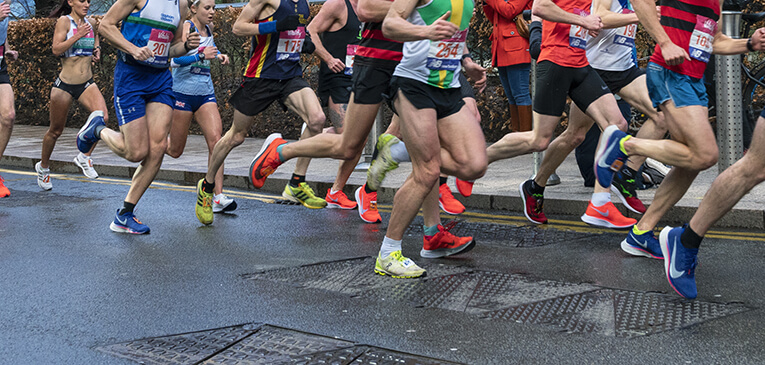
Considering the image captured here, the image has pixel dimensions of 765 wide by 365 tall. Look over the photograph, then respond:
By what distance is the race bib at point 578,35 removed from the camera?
6121 mm

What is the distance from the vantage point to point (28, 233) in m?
6.77

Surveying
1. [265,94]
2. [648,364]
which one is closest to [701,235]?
[648,364]

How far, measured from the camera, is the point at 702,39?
500cm

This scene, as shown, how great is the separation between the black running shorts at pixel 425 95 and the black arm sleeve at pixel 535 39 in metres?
2.34

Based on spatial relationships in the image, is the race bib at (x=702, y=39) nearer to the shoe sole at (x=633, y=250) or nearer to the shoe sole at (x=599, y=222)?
the shoe sole at (x=633, y=250)

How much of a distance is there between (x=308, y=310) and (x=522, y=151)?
271cm

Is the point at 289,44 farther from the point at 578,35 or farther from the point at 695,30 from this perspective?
Result: the point at 695,30

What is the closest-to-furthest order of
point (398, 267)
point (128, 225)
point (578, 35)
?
point (398, 267)
point (578, 35)
point (128, 225)

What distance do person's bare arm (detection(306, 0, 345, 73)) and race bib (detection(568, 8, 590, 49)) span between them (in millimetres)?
2193

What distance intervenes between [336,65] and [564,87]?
7.28 feet

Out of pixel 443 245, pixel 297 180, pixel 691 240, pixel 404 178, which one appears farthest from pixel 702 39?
pixel 404 178

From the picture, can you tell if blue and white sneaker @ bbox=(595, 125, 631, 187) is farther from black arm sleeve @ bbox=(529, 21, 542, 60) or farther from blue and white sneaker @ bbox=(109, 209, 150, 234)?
blue and white sneaker @ bbox=(109, 209, 150, 234)

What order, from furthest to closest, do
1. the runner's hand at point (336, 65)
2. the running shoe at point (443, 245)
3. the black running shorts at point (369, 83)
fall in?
the runner's hand at point (336, 65)
the black running shorts at point (369, 83)
the running shoe at point (443, 245)

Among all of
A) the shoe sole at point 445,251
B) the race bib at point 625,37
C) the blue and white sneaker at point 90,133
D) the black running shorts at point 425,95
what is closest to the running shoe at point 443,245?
the shoe sole at point 445,251
